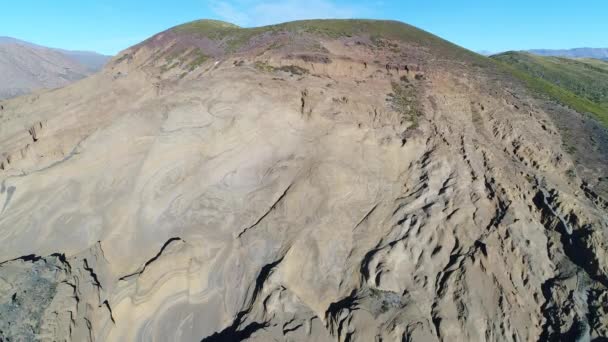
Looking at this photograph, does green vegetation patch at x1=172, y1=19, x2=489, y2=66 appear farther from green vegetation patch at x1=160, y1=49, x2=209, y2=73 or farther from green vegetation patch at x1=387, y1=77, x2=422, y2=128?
green vegetation patch at x1=387, y1=77, x2=422, y2=128

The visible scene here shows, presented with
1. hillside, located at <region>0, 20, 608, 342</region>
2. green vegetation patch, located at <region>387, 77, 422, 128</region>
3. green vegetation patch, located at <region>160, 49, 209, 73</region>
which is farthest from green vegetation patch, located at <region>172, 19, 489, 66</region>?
hillside, located at <region>0, 20, 608, 342</region>

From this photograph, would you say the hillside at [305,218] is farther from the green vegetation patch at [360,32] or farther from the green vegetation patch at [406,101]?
the green vegetation patch at [360,32]

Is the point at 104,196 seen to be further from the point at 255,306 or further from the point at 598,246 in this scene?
the point at 598,246

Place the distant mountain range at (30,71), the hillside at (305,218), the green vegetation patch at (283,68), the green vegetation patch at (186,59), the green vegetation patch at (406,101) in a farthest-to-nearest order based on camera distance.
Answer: the distant mountain range at (30,71), the green vegetation patch at (186,59), the green vegetation patch at (283,68), the green vegetation patch at (406,101), the hillside at (305,218)

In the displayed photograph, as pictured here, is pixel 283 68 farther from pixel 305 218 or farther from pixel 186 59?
pixel 186 59

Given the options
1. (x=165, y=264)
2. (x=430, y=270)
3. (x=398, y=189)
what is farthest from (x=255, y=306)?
(x=398, y=189)

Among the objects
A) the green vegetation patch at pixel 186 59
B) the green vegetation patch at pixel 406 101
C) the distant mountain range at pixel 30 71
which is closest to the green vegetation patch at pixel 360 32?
the green vegetation patch at pixel 186 59

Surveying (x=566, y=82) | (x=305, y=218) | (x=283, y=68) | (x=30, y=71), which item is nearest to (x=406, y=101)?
(x=283, y=68)
